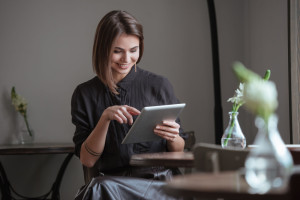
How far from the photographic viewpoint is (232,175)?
4.85 ft

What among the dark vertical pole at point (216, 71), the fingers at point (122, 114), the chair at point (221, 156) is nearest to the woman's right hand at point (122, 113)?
the fingers at point (122, 114)

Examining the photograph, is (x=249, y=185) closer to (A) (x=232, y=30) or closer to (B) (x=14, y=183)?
(A) (x=232, y=30)

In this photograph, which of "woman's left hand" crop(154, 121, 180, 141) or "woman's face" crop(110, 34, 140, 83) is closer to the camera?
"woman's left hand" crop(154, 121, 180, 141)

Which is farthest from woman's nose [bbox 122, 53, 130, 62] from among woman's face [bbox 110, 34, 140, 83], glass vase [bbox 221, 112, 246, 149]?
glass vase [bbox 221, 112, 246, 149]

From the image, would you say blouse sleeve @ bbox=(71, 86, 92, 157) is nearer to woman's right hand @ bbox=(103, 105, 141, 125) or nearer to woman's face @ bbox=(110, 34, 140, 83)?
woman's face @ bbox=(110, 34, 140, 83)

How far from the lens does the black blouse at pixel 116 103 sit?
9.73 ft

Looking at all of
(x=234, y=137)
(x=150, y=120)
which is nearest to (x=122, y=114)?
(x=150, y=120)

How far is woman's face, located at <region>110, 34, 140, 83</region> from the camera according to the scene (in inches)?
116

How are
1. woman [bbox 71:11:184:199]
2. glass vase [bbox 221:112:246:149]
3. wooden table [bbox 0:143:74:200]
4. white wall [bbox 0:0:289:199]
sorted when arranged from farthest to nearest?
white wall [bbox 0:0:289:199] → wooden table [bbox 0:143:74:200] → woman [bbox 71:11:184:199] → glass vase [bbox 221:112:246:149]

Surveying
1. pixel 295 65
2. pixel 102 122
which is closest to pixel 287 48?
pixel 295 65

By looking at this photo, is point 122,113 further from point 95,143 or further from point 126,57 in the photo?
point 126,57

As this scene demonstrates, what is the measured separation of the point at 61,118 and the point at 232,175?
12.2ft

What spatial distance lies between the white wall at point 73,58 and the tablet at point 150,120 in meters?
2.32

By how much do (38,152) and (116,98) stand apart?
1.56 meters
